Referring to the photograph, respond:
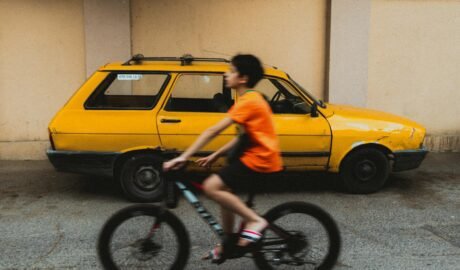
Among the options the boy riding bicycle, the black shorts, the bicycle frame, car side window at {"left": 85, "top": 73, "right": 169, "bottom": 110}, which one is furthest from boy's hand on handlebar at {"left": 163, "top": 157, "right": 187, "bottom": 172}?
car side window at {"left": 85, "top": 73, "right": 169, "bottom": 110}

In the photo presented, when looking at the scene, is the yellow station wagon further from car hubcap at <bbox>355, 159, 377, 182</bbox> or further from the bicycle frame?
the bicycle frame

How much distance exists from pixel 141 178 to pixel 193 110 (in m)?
1.02

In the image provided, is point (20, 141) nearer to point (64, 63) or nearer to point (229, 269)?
point (64, 63)

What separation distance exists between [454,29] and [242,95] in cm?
710

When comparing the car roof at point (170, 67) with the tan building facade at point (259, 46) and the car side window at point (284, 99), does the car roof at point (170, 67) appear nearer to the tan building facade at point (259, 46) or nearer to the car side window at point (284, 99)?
the car side window at point (284, 99)

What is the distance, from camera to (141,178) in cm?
607

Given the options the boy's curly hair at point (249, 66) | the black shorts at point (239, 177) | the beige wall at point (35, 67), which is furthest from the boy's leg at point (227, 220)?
the beige wall at point (35, 67)

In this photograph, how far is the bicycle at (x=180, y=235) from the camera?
3.65 meters

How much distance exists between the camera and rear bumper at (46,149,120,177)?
5965 mm

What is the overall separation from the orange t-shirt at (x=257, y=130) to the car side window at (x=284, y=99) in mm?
2650

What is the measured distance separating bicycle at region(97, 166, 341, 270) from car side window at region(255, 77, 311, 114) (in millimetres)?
2654

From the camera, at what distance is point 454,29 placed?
9258mm

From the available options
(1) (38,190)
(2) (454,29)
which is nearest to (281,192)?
(1) (38,190)

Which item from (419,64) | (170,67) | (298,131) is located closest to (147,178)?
(170,67)
